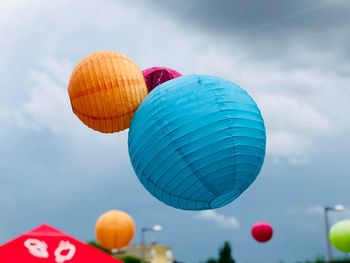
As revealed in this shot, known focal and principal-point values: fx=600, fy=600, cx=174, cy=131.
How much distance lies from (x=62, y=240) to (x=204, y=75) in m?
2.39

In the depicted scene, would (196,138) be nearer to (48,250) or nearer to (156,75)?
(156,75)

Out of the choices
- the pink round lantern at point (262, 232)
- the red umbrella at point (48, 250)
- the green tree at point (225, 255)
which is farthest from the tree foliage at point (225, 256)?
the red umbrella at point (48, 250)

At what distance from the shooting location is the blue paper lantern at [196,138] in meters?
5.05

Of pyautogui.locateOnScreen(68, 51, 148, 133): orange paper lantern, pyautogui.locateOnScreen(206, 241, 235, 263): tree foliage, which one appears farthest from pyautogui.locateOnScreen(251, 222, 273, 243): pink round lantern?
pyautogui.locateOnScreen(206, 241, 235, 263): tree foliage

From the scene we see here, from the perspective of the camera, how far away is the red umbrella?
20.1 feet

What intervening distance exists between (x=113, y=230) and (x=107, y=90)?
10.8 m

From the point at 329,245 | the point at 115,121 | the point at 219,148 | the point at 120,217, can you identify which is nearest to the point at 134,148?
the point at 115,121

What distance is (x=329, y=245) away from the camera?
1827cm

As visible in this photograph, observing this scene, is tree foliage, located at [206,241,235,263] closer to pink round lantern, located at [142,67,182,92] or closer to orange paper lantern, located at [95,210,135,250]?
orange paper lantern, located at [95,210,135,250]

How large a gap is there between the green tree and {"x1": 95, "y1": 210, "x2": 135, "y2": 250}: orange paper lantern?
677 inches

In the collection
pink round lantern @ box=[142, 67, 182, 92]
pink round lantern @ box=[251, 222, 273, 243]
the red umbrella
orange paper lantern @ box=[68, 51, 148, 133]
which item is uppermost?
pink round lantern @ box=[142, 67, 182, 92]

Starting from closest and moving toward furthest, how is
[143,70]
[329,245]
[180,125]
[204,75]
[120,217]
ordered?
[180,125] → [204,75] → [143,70] → [120,217] → [329,245]

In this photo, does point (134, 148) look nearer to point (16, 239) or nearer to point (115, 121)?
point (115, 121)

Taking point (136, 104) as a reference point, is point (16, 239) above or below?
below
